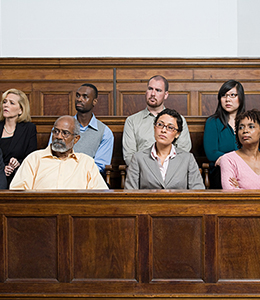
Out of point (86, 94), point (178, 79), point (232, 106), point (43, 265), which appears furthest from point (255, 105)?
point (43, 265)

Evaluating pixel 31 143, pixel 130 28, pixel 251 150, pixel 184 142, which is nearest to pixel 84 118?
pixel 31 143

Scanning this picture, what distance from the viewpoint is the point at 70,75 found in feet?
13.2

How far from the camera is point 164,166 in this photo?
2.22 meters

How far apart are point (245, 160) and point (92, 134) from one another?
1080 mm

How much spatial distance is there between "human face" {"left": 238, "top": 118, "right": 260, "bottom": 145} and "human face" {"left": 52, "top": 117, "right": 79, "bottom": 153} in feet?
3.36

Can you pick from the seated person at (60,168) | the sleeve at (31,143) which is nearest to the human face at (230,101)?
the seated person at (60,168)

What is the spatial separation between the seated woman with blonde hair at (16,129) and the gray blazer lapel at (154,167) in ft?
3.00

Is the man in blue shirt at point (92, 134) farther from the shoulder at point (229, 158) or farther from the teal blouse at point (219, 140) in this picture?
the shoulder at point (229, 158)

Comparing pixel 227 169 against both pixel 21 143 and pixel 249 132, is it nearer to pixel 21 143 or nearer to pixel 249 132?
pixel 249 132

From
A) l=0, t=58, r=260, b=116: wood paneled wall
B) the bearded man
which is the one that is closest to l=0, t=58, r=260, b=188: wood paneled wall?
l=0, t=58, r=260, b=116: wood paneled wall

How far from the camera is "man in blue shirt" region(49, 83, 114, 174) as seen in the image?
8.75ft

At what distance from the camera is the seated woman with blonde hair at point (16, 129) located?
8.63ft

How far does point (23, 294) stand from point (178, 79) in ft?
9.45

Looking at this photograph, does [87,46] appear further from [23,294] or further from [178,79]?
[23,294]
